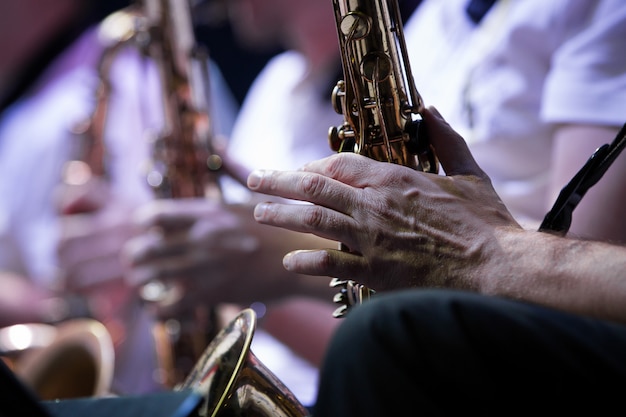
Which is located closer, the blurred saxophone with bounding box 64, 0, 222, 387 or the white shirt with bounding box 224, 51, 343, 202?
the blurred saxophone with bounding box 64, 0, 222, 387

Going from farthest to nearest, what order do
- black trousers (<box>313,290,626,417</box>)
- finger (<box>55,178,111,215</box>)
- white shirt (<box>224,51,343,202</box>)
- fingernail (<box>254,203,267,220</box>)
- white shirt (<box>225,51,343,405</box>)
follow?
finger (<box>55,178,111,215</box>) < white shirt (<box>224,51,343,202</box>) < white shirt (<box>225,51,343,405</box>) < fingernail (<box>254,203,267,220</box>) < black trousers (<box>313,290,626,417</box>)

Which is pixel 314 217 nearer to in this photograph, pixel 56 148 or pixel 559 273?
pixel 559 273

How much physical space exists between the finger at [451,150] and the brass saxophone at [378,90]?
22 mm

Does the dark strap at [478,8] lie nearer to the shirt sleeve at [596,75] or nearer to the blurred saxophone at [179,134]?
the shirt sleeve at [596,75]

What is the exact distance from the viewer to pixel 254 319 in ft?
4.22

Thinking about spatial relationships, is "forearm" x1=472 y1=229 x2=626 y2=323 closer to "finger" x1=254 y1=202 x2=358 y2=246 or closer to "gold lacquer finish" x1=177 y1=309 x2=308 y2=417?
"finger" x1=254 y1=202 x2=358 y2=246

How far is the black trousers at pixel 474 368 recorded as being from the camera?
0.73 meters

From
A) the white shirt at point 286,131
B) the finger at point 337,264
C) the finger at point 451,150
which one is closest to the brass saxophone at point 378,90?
the finger at point 451,150

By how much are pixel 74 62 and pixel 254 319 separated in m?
3.32

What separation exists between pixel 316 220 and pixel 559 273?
0.33 metres

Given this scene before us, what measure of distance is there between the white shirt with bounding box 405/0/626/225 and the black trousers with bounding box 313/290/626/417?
885mm

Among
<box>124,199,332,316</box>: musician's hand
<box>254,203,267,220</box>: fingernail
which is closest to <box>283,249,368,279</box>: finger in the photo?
<box>254,203,267,220</box>: fingernail

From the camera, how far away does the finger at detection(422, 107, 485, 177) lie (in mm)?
1140

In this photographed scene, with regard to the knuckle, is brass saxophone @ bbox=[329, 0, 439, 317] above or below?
above
